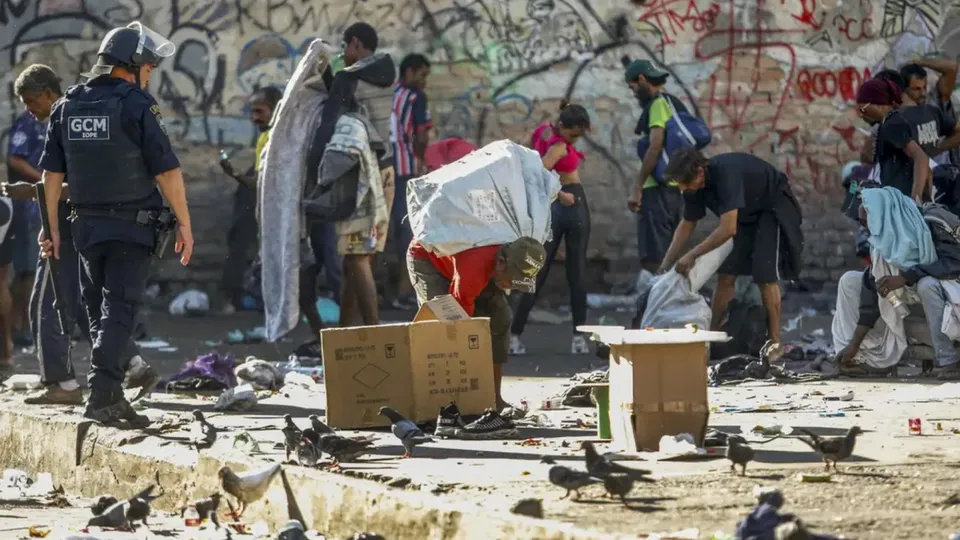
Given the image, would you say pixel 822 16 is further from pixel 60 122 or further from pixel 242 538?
pixel 242 538

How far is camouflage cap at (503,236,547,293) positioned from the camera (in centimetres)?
804

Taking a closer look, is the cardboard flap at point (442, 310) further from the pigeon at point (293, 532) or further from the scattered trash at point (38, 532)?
the pigeon at point (293, 532)

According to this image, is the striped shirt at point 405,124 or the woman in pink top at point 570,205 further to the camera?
the striped shirt at point 405,124

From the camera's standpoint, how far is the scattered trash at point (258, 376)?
10.4 meters

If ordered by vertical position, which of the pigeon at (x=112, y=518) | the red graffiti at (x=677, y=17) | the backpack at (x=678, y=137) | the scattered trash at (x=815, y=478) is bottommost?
the pigeon at (x=112, y=518)

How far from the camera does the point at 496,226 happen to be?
8406 mm

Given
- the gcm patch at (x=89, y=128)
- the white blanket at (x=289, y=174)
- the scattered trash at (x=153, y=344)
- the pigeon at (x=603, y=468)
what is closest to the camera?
the pigeon at (x=603, y=468)

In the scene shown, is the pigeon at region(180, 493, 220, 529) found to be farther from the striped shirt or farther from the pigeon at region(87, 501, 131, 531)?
the striped shirt

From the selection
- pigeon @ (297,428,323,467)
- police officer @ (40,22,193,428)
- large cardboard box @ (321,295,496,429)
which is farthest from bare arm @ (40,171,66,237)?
pigeon @ (297,428,323,467)

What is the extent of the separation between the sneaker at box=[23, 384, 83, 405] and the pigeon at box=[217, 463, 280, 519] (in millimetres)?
3025

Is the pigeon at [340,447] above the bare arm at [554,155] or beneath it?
beneath

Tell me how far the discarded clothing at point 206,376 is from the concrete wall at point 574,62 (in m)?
5.27

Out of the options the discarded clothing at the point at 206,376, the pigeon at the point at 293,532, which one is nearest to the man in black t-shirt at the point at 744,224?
the discarded clothing at the point at 206,376

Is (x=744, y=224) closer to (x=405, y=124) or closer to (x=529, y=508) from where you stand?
(x=405, y=124)
